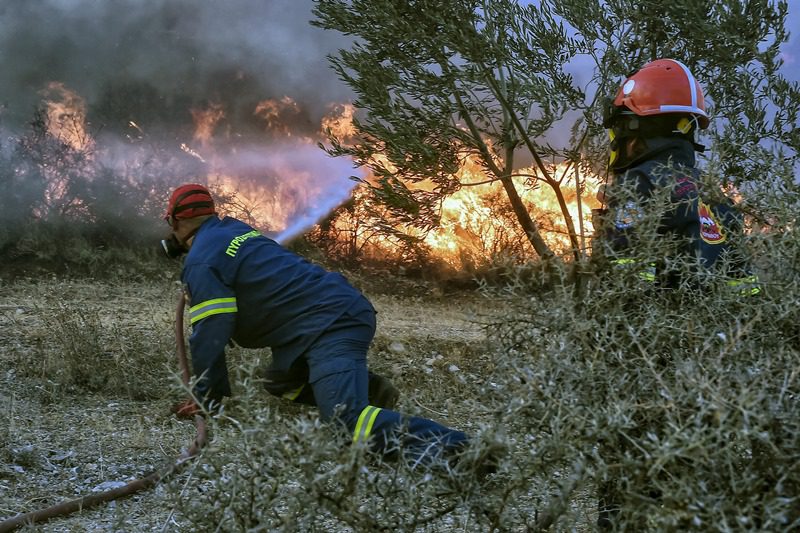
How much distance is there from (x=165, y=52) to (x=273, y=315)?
26.3 ft

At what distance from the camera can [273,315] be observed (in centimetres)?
400

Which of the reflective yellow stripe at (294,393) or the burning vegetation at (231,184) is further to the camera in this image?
the burning vegetation at (231,184)

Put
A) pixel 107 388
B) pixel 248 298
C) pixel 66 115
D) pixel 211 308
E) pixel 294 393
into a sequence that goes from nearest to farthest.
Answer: pixel 211 308
pixel 248 298
pixel 294 393
pixel 107 388
pixel 66 115

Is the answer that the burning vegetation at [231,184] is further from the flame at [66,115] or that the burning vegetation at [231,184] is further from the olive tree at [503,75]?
the olive tree at [503,75]

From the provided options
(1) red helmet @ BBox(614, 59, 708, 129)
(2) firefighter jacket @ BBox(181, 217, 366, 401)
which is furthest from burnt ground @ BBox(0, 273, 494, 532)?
(1) red helmet @ BBox(614, 59, 708, 129)

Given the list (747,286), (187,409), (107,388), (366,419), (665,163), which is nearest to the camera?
(747,286)

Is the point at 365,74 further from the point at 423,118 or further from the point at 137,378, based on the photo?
the point at 137,378

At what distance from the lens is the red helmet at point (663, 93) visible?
143 inches

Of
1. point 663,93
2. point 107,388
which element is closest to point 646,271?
point 663,93

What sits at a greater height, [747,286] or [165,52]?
[165,52]

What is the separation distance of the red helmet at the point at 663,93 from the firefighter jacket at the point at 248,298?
158cm

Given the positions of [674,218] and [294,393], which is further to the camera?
[294,393]

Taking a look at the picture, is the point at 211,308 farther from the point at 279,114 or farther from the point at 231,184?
the point at 279,114

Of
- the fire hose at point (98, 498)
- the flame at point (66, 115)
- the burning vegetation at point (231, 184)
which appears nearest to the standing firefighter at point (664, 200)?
the fire hose at point (98, 498)
